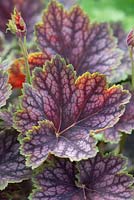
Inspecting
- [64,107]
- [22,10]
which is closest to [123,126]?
[64,107]

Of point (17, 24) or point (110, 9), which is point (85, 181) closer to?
point (17, 24)

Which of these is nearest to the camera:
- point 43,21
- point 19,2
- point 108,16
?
point 43,21

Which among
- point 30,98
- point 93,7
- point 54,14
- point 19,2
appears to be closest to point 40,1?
point 19,2

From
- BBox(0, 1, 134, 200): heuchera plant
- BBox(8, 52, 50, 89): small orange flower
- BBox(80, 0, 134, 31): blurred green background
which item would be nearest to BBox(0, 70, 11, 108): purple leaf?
BBox(0, 1, 134, 200): heuchera plant

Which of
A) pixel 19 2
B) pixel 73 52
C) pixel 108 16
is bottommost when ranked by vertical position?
pixel 73 52

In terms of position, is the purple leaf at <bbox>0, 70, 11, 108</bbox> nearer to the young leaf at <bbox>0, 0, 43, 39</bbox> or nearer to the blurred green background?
the young leaf at <bbox>0, 0, 43, 39</bbox>

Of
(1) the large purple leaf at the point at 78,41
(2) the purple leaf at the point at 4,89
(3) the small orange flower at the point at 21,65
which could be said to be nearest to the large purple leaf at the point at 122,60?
(1) the large purple leaf at the point at 78,41

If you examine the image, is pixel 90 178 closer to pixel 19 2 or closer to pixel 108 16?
pixel 19 2
